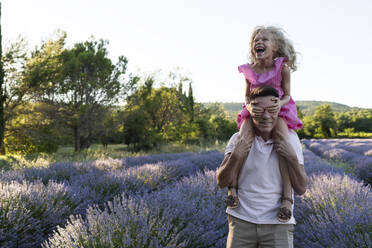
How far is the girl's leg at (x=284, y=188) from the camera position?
50.4 inches

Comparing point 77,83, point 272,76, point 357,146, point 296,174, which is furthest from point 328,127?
point 296,174

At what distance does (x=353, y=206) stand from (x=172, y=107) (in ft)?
63.4

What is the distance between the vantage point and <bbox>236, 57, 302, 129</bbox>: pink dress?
150cm

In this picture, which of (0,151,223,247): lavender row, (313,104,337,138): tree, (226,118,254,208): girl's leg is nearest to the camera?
(226,118,254,208): girl's leg

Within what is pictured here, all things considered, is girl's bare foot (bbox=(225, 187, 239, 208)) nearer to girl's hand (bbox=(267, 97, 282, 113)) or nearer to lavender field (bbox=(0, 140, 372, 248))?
girl's hand (bbox=(267, 97, 282, 113))

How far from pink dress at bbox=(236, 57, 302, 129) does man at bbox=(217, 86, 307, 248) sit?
0.13m

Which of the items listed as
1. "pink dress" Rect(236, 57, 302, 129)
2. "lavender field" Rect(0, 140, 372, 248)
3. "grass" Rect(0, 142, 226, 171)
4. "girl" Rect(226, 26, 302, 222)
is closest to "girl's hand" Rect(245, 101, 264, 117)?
"girl" Rect(226, 26, 302, 222)

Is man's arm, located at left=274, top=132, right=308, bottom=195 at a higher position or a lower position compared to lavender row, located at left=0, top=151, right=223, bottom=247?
higher


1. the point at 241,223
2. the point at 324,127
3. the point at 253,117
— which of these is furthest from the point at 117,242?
the point at 324,127

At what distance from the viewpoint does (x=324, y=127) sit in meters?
44.2

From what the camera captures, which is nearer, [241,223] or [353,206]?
[241,223]

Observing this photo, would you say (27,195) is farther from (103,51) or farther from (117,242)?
(103,51)

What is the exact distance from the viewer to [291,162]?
1.31 m

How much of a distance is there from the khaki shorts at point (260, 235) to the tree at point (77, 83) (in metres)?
14.0
